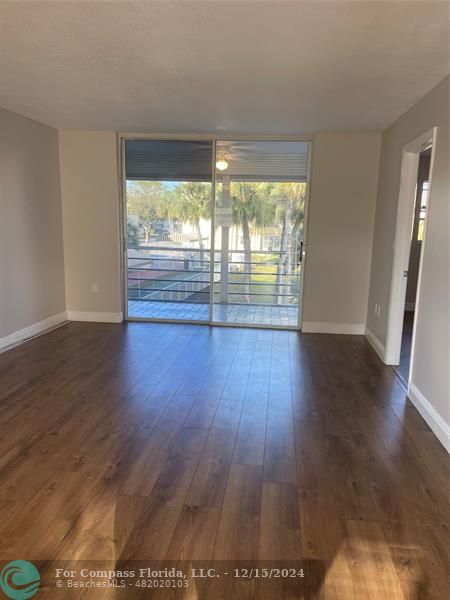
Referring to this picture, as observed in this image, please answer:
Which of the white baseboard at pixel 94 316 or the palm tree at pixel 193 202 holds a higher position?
the palm tree at pixel 193 202

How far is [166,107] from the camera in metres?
3.87

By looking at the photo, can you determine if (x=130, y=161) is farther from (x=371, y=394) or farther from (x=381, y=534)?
(x=381, y=534)

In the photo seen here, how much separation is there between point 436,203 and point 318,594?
263 centimetres

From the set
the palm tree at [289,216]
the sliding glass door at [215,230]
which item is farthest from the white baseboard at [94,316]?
the palm tree at [289,216]

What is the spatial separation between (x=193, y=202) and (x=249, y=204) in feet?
2.41

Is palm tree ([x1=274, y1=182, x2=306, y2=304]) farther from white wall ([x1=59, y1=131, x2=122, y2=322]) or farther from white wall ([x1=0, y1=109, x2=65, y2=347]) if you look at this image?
white wall ([x1=0, y1=109, x2=65, y2=347])

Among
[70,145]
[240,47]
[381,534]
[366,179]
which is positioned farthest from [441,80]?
[70,145]

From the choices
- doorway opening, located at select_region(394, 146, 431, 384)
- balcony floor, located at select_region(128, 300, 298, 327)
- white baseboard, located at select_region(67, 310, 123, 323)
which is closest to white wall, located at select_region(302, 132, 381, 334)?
balcony floor, located at select_region(128, 300, 298, 327)

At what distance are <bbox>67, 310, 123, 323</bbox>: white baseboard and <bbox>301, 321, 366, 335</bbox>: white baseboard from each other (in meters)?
2.52

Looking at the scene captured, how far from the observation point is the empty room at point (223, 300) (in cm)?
179

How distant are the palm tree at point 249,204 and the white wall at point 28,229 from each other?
2305mm

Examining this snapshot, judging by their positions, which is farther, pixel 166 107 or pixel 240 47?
pixel 166 107

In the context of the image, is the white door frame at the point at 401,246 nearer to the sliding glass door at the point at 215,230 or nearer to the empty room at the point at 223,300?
the empty room at the point at 223,300

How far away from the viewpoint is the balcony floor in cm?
543
